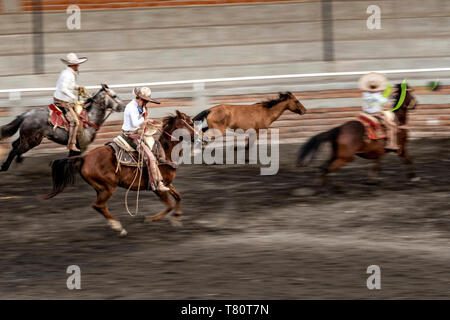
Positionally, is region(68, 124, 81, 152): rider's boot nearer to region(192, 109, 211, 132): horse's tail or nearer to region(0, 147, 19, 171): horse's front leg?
region(0, 147, 19, 171): horse's front leg

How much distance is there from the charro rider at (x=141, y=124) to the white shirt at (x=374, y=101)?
4.08 m

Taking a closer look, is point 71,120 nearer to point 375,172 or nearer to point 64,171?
point 64,171

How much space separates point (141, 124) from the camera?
11516 millimetres

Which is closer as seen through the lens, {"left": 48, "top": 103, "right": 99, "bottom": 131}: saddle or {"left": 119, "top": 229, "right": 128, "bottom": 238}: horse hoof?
{"left": 119, "top": 229, "right": 128, "bottom": 238}: horse hoof

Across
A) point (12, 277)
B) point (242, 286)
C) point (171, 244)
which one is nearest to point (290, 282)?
point (242, 286)

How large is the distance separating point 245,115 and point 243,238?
5.18 metres

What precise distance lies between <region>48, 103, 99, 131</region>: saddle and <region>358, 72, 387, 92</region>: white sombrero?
199 inches

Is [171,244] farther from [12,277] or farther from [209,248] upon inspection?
[12,277]

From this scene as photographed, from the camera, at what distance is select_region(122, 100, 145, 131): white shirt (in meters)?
11.4

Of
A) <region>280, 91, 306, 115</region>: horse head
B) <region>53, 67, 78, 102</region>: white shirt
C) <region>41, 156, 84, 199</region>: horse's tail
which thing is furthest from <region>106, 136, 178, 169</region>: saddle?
<region>280, 91, 306, 115</region>: horse head

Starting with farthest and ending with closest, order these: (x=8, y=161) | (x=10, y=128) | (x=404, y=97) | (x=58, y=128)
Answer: (x=8, y=161), (x=10, y=128), (x=58, y=128), (x=404, y=97)

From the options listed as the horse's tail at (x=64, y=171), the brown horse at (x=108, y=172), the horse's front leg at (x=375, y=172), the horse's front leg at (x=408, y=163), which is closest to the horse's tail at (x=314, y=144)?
the horse's front leg at (x=375, y=172)

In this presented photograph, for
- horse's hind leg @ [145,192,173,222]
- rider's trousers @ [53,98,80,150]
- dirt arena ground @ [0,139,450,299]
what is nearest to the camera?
dirt arena ground @ [0,139,450,299]

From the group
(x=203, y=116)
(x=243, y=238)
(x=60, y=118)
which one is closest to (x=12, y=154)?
(x=60, y=118)
